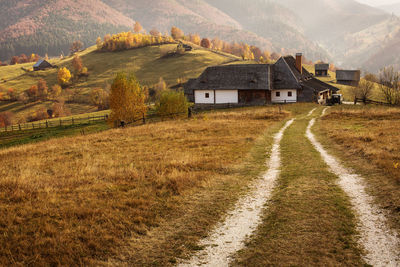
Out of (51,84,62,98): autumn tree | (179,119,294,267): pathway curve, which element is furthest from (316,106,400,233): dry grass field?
(51,84,62,98): autumn tree

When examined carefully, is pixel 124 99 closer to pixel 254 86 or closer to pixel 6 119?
pixel 254 86

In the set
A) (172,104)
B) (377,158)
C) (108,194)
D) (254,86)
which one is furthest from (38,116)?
(377,158)

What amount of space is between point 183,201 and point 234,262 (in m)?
3.63

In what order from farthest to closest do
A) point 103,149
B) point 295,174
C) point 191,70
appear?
point 191,70 < point 103,149 < point 295,174

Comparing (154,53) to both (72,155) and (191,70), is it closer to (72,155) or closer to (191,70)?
(191,70)

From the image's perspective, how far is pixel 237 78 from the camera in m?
57.6

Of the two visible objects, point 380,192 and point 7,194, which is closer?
point 380,192

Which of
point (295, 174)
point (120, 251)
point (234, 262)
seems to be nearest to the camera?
point (234, 262)

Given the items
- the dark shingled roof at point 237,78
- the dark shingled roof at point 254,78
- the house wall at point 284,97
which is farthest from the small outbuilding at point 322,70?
the dark shingled roof at point 237,78

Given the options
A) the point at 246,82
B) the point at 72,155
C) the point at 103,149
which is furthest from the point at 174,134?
the point at 246,82

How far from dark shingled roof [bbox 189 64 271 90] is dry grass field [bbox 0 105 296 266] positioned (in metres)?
38.6

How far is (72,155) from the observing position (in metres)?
17.8

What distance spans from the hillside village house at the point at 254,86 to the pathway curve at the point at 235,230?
47.0 m

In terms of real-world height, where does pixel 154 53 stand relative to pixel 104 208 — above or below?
above
